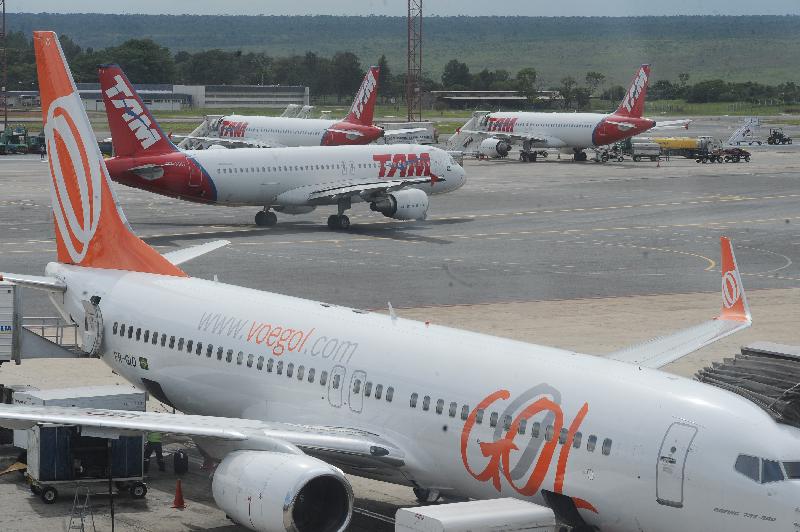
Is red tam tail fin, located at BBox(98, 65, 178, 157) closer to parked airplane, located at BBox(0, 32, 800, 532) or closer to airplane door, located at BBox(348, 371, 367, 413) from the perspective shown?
parked airplane, located at BBox(0, 32, 800, 532)

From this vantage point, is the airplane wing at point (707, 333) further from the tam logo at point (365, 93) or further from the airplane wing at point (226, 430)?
the tam logo at point (365, 93)

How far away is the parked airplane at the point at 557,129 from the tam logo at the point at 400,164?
5357 centimetres

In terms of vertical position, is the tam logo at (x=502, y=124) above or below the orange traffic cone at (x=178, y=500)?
above

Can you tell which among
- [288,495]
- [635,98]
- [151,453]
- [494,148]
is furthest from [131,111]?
[635,98]

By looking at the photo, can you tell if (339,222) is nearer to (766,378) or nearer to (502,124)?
(766,378)

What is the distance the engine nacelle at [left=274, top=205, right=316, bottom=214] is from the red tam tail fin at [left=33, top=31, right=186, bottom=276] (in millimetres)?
43124

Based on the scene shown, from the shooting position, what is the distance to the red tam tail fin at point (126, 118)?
73.0 m

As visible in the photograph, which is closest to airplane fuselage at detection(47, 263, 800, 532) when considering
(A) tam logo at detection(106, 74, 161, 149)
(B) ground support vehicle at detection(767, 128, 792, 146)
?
(A) tam logo at detection(106, 74, 161, 149)

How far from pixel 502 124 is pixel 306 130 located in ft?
77.2

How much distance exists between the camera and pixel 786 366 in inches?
1205

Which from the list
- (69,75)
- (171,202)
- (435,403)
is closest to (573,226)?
(171,202)

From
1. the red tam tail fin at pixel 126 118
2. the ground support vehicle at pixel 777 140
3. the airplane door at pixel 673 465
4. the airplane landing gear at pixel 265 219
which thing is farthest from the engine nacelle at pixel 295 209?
the ground support vehicle at pixel 777 140

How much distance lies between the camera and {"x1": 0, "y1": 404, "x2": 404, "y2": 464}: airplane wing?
85.3 feet

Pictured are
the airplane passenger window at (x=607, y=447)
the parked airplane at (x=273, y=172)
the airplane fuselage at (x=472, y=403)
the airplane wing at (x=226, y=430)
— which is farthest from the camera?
the parked airplane at (x=273, y=172)
